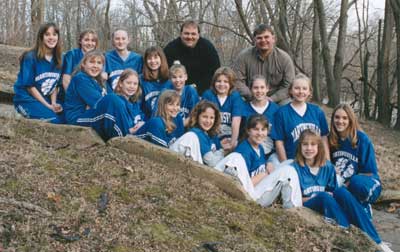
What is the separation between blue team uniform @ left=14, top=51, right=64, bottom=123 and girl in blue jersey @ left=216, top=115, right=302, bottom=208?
7.10 ft

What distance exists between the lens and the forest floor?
130 inches

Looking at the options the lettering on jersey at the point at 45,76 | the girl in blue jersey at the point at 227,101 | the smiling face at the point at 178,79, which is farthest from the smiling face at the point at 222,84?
the lettering on jersey at the point at 45,76

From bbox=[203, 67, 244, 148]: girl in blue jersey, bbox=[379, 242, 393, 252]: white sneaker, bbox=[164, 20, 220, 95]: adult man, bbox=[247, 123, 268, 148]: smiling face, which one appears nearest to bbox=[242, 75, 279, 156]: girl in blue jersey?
bbox=[203, 67, 244, 148]: girl in blue jersey

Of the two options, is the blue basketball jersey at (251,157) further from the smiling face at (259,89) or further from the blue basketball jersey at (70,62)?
the blue basketball jersey at (70,62)

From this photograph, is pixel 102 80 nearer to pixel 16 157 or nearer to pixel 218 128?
pixel 218 128

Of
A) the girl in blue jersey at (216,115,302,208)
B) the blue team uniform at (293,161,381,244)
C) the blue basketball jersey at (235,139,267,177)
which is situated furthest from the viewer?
the blue basketball jersey at (235,139,267,177)

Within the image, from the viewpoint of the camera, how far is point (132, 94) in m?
5.63

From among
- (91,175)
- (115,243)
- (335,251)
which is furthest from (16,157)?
(335,251)

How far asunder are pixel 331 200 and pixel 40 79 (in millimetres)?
3473

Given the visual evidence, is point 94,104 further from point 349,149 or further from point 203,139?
point 349,149

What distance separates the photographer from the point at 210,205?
4309 mm

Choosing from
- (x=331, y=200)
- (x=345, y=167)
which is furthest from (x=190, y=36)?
(x=331, y=200)

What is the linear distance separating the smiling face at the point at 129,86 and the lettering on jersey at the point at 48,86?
1127mm

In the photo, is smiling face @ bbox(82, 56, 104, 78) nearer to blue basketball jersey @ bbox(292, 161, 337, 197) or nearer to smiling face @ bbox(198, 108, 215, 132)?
smiling face @ bbox(198, 108, 215, 132)
